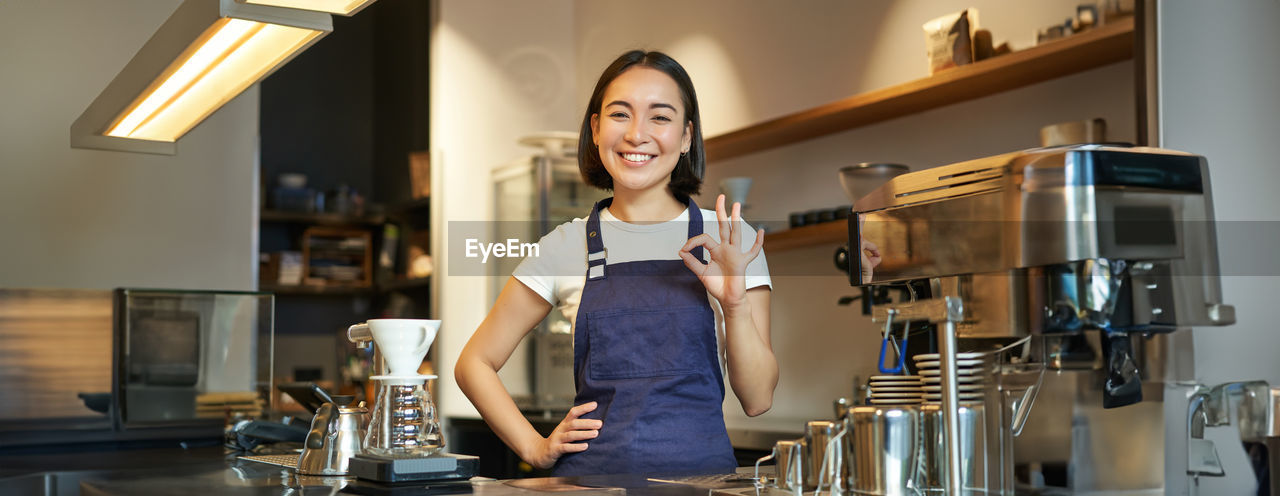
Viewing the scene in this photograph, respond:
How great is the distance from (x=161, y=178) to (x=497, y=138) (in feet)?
5.99

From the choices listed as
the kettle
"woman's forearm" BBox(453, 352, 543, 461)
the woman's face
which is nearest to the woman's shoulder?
the woman's face

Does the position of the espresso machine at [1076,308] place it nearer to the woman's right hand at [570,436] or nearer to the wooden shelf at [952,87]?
the woman's right hand at [570,436]

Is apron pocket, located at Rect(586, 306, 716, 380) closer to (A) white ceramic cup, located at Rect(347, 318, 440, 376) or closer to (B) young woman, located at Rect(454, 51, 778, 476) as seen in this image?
(B) young woman, located at Rect(454, 51, 778, 476)

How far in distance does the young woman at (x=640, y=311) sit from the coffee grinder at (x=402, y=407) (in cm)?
32

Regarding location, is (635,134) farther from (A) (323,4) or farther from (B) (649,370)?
(A) (323,4)

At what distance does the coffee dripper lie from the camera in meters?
1.37

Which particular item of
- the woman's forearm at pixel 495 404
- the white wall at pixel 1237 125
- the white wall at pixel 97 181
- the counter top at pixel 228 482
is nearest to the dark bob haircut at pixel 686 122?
the woman's forearm at pixel 495 404

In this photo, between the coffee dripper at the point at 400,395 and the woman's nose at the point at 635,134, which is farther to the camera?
the woman's nose at the point at 635,134

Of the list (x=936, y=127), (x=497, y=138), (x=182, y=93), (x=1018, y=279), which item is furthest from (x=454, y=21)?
(x=1018, y=279)

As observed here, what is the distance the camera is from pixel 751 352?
165 centimetres

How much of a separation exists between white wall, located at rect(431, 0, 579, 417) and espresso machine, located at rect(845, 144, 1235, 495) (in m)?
3.30

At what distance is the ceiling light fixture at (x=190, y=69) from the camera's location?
1588 mm

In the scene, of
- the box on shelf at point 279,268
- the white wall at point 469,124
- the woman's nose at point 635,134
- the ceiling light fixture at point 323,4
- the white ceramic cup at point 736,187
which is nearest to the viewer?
the ceiling light fixture at point 323,4

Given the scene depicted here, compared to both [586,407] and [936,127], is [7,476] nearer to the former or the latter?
[586,407]
